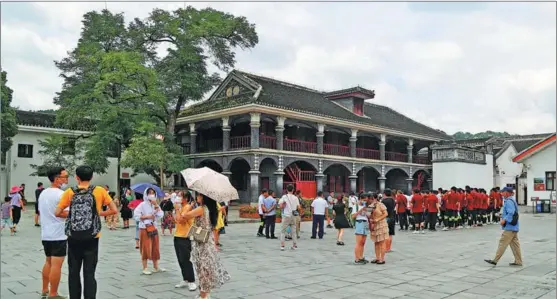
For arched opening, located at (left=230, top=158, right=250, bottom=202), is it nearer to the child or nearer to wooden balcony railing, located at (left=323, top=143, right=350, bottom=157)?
wooden balcony railing, located at (left=323, top=143, right=350, bottom=157)

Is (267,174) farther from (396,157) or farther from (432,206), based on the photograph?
(432,206)

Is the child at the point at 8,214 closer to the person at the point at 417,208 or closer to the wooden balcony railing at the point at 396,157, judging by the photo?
the person at the point at 417,208

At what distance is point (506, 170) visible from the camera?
39.2m

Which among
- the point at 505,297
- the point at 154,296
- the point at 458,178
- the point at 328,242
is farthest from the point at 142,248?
the point at 458,178

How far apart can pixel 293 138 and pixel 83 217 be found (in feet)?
84.7

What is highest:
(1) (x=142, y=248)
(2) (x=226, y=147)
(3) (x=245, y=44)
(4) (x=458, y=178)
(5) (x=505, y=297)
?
(3) (x=245, y=44)

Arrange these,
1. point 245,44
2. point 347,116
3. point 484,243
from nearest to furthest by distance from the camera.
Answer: point 484,243, point 245,44, point 347,116

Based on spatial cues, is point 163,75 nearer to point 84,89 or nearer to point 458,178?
point 84,89

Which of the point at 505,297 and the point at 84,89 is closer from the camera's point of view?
the point at 505,297

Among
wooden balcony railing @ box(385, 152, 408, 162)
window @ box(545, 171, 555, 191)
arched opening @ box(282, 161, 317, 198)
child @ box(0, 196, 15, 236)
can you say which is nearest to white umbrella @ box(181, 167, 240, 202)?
child @ box(0, 196, 15, 236)

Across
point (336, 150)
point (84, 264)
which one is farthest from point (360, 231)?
point (336, 150)

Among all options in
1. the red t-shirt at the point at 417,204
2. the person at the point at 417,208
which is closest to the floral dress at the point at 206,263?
the person at the point at 417,208

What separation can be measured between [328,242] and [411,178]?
24.9 m

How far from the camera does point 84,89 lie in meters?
26.8
